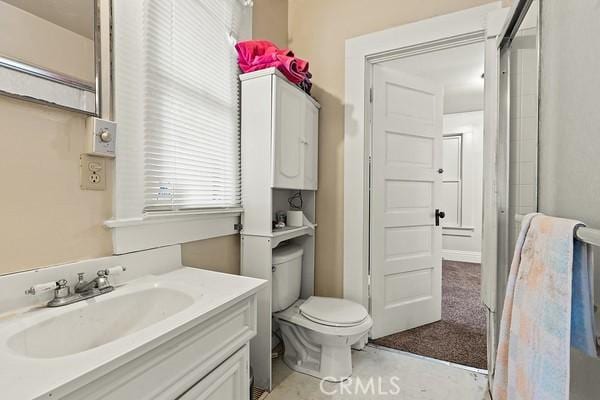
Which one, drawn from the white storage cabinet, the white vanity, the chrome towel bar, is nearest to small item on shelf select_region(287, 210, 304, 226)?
the white storage cabinet

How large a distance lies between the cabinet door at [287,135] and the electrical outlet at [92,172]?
79 cm

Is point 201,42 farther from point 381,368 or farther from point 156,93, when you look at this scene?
point 381,368

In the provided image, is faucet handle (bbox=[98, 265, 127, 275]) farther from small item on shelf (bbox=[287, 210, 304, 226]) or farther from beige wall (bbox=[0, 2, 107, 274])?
small item on shelf (bbox=[287, 210, 304, 226])

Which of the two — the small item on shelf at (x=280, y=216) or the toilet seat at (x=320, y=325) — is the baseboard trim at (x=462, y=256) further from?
the small item on shelf at (x=280, y=216)

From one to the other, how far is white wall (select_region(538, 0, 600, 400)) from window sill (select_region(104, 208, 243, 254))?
138cm

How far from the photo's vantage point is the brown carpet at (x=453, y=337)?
6.27ft

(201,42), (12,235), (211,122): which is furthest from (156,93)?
(12,235)

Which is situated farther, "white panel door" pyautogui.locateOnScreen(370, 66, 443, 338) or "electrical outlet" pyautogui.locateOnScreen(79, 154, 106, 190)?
"white panel door" pyautogui.locateOnScreen(370, 66, 443, 338)

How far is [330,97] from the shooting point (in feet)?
6.87

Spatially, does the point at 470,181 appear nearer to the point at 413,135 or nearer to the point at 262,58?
the point at 413,135

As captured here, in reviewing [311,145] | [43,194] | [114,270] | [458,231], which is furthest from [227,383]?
[458,231]

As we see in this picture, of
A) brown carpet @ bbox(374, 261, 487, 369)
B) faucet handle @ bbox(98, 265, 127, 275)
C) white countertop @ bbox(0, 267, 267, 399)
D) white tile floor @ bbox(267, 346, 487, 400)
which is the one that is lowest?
white tile floor @ bbox(267, 346, 487, 400)

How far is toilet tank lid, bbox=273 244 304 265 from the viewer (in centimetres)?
173

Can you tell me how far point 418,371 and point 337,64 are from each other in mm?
2109
